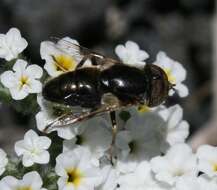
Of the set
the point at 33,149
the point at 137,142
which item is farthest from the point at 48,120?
the point at 137,142

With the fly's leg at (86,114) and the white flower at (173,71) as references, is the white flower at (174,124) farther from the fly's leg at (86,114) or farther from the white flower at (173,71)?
the fly's leg at (86,114)

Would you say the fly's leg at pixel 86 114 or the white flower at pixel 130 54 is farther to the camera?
the white flower at pixel 130 54

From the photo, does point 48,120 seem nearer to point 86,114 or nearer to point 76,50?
point 86,114

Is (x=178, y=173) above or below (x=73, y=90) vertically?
below

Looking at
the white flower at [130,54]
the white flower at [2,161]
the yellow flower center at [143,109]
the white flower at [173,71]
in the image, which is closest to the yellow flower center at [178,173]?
the yellow flower center at [143,109]

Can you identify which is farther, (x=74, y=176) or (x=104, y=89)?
(x=104, y=89)

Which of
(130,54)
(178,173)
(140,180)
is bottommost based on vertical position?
(140,180)
